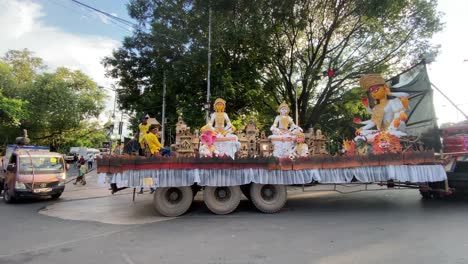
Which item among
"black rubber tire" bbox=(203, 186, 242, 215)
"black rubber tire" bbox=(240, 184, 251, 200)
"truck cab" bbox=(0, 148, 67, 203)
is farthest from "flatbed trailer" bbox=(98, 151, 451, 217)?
"truck cab" bbox=(0, 148, 67, 203)

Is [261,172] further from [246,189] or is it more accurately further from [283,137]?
[283,137]

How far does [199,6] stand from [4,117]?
26119 millimetres

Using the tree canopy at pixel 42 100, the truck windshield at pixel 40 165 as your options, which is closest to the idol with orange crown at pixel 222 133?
the truck windshield at pixel 40 165

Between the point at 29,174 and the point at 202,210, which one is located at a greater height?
the point at 29,174

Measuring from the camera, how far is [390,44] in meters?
18.9

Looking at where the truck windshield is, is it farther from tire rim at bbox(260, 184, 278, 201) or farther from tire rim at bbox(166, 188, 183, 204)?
tire rim at bbox(260, 184, 278, 201)

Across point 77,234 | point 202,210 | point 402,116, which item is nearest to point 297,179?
point 202,210

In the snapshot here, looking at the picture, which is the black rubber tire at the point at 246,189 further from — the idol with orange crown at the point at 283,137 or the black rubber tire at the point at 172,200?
the idol with orange crown at the point at 283,137

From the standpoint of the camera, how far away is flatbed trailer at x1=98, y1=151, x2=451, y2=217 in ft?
26.6

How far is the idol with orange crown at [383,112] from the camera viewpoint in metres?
9.04

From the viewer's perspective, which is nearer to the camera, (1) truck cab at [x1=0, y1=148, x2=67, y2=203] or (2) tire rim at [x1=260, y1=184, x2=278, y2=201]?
(2) tire rim at [x1=260, y1=184, x2=278, y2=201]

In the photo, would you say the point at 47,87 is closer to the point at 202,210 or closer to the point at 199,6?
the point at 199,6

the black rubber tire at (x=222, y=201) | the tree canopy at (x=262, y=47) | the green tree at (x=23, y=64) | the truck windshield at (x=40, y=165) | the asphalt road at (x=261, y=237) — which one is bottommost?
the asphalt road at (x=261, y=237)

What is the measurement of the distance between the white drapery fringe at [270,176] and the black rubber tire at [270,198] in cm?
26
